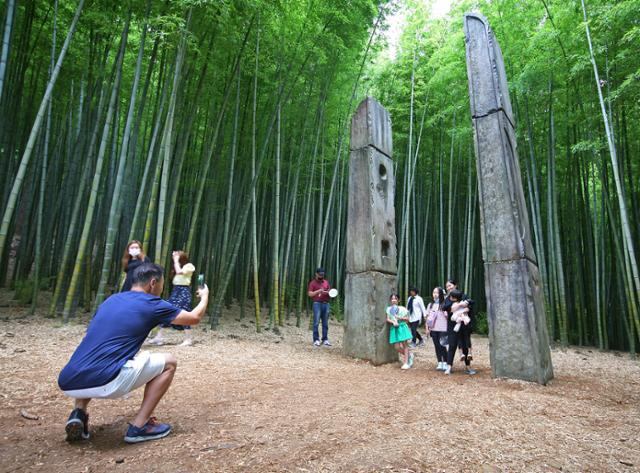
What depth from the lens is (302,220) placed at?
7.50 metres

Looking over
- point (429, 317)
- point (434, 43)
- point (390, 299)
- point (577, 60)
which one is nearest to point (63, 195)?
point (390, 299)

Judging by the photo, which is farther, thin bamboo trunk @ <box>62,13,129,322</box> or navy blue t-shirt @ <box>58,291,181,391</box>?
thin bamboo trunk @ <box>62,13,129,322</box>

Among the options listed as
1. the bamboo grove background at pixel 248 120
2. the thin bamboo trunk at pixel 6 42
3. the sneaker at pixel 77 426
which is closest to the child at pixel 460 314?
the bamboo grove background at pixel 248 120

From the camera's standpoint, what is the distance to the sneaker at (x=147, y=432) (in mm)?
1680

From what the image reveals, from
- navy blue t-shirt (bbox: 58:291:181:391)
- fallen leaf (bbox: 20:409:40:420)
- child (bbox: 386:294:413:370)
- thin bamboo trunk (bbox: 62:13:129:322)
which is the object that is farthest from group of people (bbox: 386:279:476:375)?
thin bamboo trunk (bbox: 62:13:129:322)

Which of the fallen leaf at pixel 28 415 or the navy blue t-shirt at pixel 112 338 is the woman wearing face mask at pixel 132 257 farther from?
the navy blue t-shirt at pixel 112 338

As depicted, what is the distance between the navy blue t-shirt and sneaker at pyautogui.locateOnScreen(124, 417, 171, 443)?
0.29 meters

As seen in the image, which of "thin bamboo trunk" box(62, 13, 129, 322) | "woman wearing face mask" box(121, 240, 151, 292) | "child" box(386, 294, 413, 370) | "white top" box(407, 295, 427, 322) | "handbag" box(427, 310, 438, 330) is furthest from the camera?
"white top" box(407, 295, 427, 322)

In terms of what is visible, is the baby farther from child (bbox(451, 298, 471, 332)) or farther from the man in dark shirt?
the man in dark shirt

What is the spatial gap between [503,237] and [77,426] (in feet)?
11.8

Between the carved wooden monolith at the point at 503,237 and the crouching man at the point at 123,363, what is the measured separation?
2.93m

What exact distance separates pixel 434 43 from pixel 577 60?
3085 mm

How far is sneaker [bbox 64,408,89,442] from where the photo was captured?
5.41 ft

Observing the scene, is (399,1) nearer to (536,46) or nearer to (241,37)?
(536,46)
